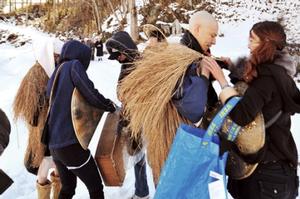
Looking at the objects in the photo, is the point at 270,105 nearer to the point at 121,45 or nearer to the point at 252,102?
the point at 252,102

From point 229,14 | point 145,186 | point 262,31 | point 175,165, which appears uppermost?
point 262,31

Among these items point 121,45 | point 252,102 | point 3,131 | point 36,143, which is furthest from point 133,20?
point 3,131

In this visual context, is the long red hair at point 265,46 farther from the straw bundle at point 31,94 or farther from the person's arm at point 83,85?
the straw bundle at point 31,94

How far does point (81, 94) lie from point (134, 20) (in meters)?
13.3

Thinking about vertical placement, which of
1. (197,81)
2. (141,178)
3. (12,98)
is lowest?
(12,98)

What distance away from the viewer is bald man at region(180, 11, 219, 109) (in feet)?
7.17

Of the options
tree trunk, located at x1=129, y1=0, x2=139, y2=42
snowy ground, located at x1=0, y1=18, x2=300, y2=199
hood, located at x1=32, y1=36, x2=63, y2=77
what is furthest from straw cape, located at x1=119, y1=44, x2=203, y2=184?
tree trunk, located at x1=129, y1=0, x2=139, y2=42

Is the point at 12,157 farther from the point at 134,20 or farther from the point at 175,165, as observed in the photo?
the point at 134,20

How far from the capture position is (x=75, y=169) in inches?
108

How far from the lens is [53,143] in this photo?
2.69 metres

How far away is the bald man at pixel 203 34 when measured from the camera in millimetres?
2186

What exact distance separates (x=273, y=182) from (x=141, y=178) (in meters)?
1.68

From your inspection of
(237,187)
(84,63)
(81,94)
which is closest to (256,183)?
(237,187)

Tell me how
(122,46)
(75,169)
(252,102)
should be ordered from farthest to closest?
1. (122,46)
2. (75,169)
3. (252,102)
